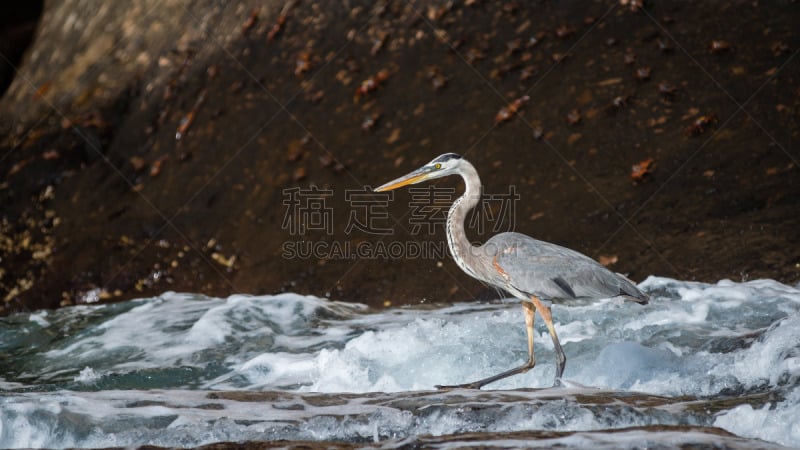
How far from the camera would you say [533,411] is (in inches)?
186

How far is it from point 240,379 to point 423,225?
4331mm

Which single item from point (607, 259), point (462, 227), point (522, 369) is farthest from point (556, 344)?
point (607, 259)

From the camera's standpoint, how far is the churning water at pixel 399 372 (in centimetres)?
464

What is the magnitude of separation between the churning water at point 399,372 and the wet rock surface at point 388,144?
1035 mm

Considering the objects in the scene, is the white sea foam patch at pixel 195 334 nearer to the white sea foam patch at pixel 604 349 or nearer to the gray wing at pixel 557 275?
the white sea foam patch at pixel 604 349

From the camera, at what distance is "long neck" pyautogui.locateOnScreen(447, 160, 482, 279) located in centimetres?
664

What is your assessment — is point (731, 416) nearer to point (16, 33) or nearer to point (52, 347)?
point (52, 347)

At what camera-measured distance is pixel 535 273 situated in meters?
6.29

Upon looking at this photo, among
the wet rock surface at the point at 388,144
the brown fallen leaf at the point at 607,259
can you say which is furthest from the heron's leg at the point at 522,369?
the brown fallen leaf at the point at 607,259

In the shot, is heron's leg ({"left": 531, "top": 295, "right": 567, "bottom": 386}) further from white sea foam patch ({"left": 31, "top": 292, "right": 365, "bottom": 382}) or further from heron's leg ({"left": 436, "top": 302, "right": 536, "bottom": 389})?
white sea foam patch ({"left": 31, "top": 292, "right": 365, "bottom": 382})

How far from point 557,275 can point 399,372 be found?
5.50ft

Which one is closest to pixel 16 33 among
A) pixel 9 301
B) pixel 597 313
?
pixel 9 301

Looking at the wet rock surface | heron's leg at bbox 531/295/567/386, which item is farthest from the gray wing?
the wet rock surface

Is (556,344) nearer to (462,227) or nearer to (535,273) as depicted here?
(535,273)
